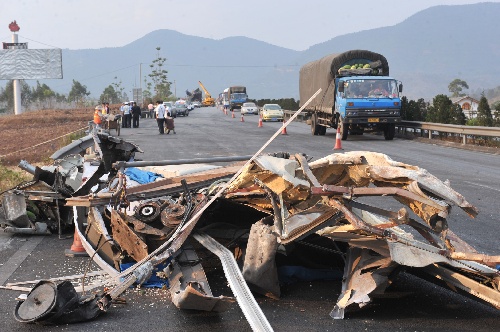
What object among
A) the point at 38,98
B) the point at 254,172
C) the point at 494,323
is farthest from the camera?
the point at 38,98

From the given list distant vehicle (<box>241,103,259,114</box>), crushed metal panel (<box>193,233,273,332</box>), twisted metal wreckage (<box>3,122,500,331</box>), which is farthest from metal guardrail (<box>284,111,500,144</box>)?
distant vehicle (<box>241,103,259,114</box>)

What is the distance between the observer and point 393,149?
25766 mm

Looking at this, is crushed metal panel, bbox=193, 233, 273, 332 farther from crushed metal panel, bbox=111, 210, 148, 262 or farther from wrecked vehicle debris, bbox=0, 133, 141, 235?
wrecked vehicle debris, bbox=0, 133, 141, 235

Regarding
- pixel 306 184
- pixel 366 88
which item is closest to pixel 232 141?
pixel 366 88

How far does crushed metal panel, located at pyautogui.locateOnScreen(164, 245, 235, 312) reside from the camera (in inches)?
221

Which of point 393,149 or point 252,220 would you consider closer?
point 252,220

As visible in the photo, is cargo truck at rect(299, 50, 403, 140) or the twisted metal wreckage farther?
cargo truck at rect(299, 50, 403, 140)

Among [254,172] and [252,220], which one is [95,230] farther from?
[254,172]

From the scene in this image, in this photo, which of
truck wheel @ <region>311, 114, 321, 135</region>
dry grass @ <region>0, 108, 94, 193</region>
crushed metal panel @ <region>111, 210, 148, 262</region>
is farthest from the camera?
truck wheel @ <region>311, 114, 321, 135</region>

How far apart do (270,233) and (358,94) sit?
24824mm

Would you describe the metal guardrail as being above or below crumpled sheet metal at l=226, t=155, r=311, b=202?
below

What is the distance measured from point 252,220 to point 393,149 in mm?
19238

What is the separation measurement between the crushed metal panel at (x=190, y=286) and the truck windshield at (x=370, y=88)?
2460cm

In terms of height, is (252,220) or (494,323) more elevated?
(252,220)
